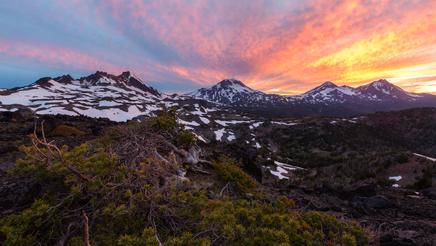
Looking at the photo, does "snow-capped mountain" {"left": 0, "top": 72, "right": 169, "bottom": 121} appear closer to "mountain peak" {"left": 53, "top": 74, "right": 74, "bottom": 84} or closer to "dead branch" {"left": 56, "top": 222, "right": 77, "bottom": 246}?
"mountain peak" {"left": 53, "top": 74, "right": 74, "bottom": 84}

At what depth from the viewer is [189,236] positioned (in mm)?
4227

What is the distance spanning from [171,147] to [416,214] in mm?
8365

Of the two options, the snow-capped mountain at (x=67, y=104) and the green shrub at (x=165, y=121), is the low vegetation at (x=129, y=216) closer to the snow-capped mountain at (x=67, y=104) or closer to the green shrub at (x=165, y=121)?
the green shrub at (x=165, y=121)

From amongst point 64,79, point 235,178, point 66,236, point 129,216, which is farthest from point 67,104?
point 129,216

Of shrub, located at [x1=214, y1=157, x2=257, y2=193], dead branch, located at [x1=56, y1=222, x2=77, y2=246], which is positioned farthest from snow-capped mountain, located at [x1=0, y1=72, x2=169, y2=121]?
dead branch, located at [x1=56, y1=222, x2=77, y2=246]

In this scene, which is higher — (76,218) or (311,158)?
(76,218)

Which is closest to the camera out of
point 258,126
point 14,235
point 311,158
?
point 14,235

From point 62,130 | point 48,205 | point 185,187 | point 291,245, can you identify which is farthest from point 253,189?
point 62,130

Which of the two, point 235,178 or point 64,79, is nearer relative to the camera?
point 235,178

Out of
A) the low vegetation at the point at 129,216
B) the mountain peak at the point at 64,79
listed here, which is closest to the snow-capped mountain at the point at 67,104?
the mountain peak at the point at 64,79

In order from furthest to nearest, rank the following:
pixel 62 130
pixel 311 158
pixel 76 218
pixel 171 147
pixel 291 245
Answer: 1. pixel 311 158
2. pixel 62 130
3. pixel 171 147
4. pixel 76 218
5. pixel 291 245

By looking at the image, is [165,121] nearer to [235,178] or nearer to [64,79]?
[235,178]

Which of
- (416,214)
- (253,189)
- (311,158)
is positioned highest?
(253,189)

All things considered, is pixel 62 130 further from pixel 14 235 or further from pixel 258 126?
pixel 258 126
